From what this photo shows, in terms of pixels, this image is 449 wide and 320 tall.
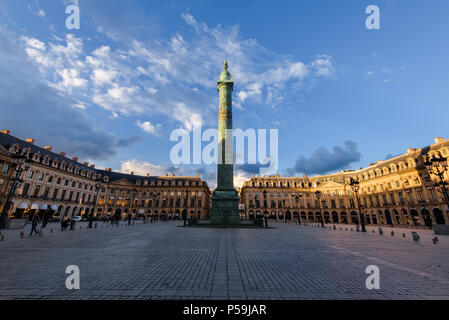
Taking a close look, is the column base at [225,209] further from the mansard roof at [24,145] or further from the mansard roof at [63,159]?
the mansard roof at [24,145]

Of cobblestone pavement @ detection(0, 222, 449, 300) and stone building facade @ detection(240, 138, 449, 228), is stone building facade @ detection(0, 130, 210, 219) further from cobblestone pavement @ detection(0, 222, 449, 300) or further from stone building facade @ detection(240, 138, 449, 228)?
stone building facade @ detection(240, 138, 449, 228)

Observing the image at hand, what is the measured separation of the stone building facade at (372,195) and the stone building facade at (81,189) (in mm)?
23478

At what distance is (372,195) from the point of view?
4750 centimetres

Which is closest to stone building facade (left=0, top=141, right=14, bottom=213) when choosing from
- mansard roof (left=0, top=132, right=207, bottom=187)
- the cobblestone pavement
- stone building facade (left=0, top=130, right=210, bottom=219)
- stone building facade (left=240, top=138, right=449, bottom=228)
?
stone building facade (left=0, top=130, right=210, bottom=219)

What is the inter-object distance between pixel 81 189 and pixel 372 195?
77354 mm

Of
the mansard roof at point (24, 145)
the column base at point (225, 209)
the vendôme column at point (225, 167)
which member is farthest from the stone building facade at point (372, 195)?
the mansard roof at point (24, 145)

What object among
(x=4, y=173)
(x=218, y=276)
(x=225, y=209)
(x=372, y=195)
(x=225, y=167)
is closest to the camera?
(x=218, y=276)

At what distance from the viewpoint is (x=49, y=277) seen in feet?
17.1

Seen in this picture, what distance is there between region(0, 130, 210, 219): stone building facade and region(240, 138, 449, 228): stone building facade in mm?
23478

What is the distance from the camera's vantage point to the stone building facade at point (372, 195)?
115 ft

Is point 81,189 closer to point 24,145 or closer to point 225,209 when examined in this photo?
point 24,145

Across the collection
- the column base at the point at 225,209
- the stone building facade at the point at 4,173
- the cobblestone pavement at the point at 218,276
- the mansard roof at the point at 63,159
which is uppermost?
the mansard roof at the point at 63,159

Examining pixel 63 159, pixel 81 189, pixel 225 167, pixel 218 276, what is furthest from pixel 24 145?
pixel 218 276
